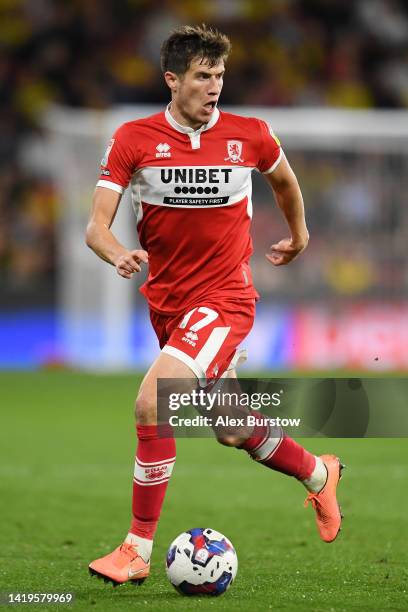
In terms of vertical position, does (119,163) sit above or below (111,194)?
above

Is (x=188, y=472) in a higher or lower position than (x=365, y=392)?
lower

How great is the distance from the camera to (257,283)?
1472cm

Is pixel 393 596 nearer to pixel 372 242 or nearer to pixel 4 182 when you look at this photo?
pixel 372 242

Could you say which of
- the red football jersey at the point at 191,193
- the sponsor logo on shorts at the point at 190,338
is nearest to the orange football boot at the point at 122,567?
the sponsor logo on shorts at the point at 190,338

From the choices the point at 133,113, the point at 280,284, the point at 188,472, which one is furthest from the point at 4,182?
the point at 188,472

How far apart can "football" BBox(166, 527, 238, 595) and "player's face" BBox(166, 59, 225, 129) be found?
172 cm

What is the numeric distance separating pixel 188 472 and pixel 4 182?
10.2m

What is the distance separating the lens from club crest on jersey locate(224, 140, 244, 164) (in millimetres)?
4996

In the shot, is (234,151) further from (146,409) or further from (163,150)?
(146,409)

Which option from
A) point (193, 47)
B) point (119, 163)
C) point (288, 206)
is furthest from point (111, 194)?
point (288, 206)

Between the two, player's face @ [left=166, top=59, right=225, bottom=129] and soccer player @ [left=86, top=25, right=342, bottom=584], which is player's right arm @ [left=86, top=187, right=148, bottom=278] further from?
player's face @ [left=166, top=59, right=225, bottom=129]

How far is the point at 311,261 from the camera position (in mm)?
14789

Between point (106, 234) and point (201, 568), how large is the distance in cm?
134

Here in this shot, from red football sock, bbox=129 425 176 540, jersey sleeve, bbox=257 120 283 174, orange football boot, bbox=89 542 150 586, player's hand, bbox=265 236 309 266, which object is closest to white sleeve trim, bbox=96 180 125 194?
jersey sleeve, bbox=257 120 283 174
